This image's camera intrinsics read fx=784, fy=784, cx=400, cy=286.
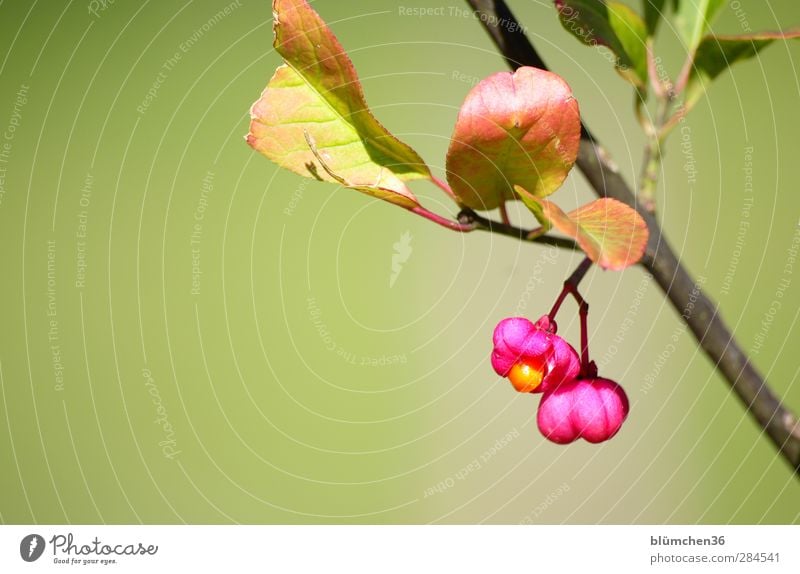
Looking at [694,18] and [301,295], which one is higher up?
[694,18]

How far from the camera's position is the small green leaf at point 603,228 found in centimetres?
37

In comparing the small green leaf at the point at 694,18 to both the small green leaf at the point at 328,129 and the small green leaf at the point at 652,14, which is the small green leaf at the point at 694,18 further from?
the small green leaf at the point at 328,129

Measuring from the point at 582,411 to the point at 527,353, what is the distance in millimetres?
78

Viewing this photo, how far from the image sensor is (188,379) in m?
1.52

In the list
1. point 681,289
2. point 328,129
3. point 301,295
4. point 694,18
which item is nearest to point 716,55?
point 694,18

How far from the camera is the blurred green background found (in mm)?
1194

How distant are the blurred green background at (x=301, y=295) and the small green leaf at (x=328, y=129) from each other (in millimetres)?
545

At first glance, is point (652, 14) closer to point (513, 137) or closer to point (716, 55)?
point (716, 55)

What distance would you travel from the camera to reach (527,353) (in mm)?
485

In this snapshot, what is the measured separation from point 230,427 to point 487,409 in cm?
51

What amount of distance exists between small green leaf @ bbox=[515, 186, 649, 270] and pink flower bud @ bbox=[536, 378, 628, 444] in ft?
0.54

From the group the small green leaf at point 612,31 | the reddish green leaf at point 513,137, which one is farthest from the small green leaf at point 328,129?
the small green leaf at point 612,31

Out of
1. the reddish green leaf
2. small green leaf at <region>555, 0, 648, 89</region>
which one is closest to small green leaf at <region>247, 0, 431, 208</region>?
the reddish green leaf

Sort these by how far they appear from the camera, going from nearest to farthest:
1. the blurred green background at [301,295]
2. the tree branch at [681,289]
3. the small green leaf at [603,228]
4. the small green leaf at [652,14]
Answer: the small green leaf at [603,228] → the tree branch at [681,289] → the small green leaf at [652,14] → the blurred green background at [301,295]
